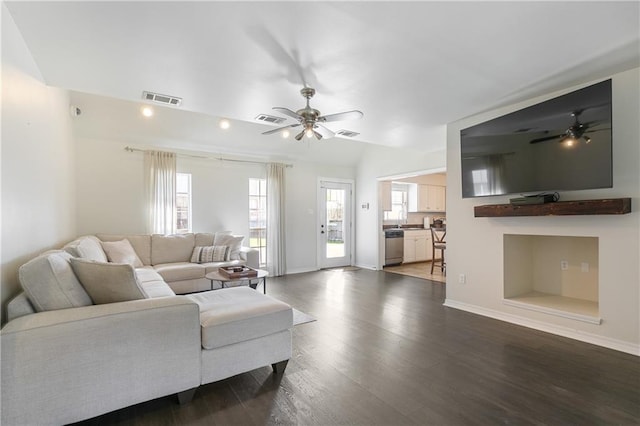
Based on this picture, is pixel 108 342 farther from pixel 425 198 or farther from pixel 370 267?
pixel 425 198

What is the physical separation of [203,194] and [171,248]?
1200mm

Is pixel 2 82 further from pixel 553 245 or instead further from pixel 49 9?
pixel 553 245

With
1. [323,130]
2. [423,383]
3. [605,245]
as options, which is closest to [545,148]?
[605,245]

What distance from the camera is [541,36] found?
215 cm

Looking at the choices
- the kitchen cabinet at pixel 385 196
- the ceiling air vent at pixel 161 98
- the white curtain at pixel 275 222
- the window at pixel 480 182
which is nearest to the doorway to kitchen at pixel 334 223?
the kitchen cabinet at pixel 385 196

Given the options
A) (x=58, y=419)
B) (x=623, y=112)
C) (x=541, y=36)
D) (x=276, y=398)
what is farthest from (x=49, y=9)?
(x=623, y=112)

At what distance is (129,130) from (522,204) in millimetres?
5707

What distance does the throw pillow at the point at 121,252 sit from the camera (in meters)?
4.14

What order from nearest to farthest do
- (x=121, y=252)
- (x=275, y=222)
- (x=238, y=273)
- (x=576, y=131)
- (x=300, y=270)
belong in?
1. (x=576, y=131)
2. (x=238, y=273)
3. (x=121, y=252)
4. (x=275, y=222)
5. (x=300, y=270)

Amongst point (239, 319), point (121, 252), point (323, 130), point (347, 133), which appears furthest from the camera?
point (347, 133)

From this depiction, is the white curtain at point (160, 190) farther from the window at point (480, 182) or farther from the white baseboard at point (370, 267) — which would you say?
the window at point (480, 182)

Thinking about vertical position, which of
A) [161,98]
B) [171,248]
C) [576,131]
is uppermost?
[161,98]

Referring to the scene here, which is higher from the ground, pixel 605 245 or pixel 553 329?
pixel 605 245

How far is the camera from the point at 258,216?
632cm
